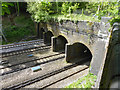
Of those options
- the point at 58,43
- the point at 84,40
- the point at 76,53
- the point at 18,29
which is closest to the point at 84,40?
the point at 84,40

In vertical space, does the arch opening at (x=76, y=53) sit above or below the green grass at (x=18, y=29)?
below

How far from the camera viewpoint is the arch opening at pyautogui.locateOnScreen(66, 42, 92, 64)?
8.98 meters

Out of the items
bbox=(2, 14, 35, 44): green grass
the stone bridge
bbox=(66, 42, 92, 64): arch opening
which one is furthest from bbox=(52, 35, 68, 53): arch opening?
bbox=(2, 14, 35, 44): green grass

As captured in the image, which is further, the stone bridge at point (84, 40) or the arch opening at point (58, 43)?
the arch opening at point (58, 43)

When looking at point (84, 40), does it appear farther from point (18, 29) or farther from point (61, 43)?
point (18, 29)

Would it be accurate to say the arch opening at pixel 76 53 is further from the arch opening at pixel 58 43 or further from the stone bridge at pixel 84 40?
the arch opening at pixel 58 43

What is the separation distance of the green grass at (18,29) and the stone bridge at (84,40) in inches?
280

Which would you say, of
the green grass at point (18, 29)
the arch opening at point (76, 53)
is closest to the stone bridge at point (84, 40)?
the arch opening at point (76, 53)

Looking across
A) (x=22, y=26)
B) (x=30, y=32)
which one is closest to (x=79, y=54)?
(x=30, y=32)

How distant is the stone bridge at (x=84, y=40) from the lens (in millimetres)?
5336

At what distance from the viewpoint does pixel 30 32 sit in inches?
725

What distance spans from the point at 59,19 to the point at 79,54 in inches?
179

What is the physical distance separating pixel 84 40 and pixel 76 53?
9.36ft

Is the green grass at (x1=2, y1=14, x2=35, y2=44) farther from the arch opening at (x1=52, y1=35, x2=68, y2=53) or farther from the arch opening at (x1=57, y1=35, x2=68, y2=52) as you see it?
the arch opening at (x1=57, y1=35, x2=68, y2=52)
